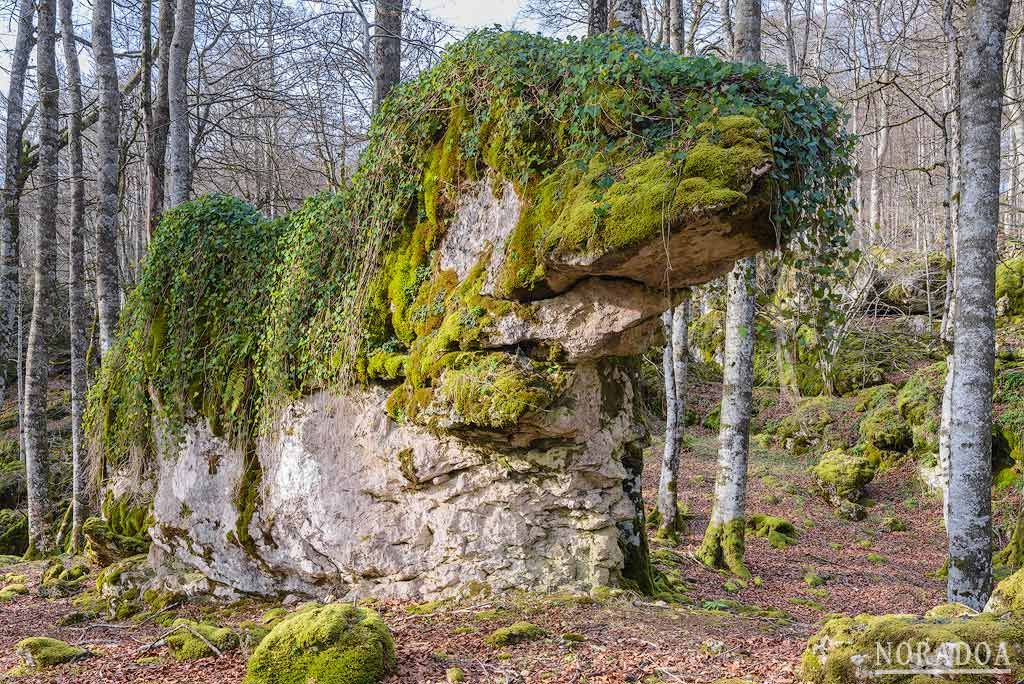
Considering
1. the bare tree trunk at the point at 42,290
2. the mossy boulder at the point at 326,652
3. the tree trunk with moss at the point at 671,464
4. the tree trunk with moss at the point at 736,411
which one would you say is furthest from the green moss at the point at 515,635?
the bare tree trunk at the point at 42,290

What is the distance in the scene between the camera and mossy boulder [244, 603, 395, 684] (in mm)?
4082

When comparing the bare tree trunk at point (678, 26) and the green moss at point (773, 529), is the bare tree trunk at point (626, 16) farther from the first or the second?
the green moss at point (773, 529)

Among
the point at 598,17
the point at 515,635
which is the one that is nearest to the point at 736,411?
the point at 515,635

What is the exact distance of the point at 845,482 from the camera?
493 inches

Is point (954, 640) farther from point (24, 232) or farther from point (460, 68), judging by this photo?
point (24, 232)

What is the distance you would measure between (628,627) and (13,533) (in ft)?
36.8

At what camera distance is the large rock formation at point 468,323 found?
15.9 feet

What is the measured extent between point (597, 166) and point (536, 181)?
0.63m

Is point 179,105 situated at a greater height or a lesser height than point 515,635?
greater

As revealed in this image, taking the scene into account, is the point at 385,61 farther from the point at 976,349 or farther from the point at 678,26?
the point at 976,349

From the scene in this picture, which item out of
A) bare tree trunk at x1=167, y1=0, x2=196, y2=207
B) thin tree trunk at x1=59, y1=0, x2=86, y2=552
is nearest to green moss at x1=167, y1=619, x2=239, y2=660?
thin tree trunk at x1=59, y1=0, x2=86, y2=552

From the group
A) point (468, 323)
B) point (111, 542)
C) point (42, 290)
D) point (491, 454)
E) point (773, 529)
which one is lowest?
point (773, 529)

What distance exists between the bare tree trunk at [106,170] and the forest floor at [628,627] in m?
3.65

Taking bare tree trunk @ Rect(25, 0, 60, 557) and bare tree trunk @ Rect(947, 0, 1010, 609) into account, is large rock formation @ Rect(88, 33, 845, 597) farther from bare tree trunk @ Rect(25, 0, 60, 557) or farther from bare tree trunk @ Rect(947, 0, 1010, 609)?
bare tree trunk @ Rect(25, 0, 60, 557)
